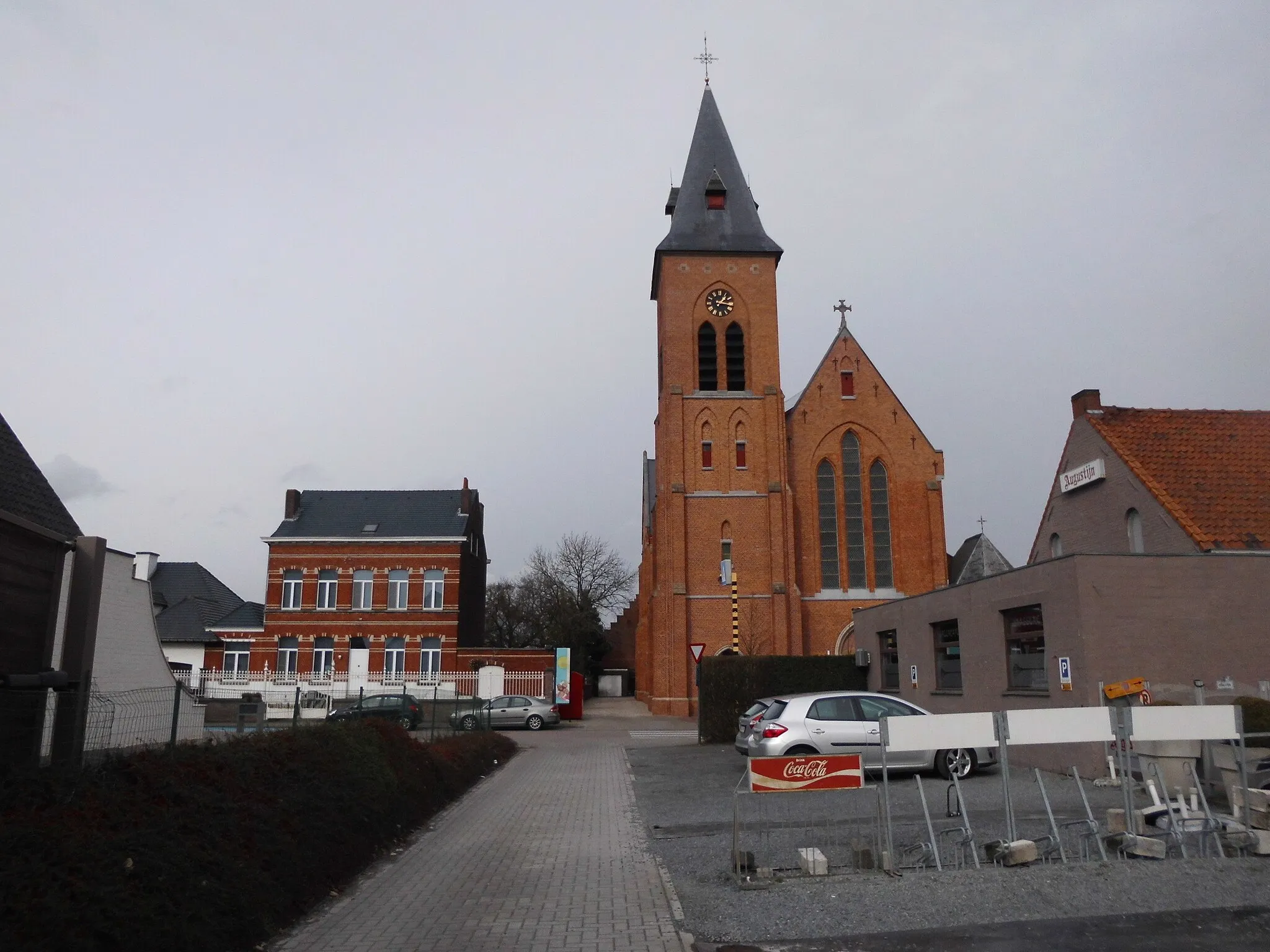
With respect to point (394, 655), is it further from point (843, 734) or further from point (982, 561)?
point (843, 734)

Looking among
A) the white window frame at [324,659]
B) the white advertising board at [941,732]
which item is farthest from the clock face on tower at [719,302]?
the white advertising board at [941,732]

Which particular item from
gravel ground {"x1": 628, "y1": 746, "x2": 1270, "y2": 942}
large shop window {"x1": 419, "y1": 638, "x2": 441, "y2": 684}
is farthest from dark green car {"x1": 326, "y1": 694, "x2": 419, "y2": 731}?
gravel ground {"x1": 628, "y1": 746, "x2": 1270, "y2": 942}

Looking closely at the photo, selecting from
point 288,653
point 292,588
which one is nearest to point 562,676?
point 288,653

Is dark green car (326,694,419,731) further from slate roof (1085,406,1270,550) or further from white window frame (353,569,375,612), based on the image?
slate roof (1085,406,1270,550)

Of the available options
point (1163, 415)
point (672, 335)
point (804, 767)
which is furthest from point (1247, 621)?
point (672, 335)

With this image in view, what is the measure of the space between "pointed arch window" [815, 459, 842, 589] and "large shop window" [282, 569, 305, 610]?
73.1 feet

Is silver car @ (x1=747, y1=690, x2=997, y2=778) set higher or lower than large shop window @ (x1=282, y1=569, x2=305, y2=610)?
lower

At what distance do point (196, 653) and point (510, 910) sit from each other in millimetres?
40920

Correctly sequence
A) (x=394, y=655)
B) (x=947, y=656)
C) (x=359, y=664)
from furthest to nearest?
(x=394, y=655), (x=359, y=664), (x=947, y=656)

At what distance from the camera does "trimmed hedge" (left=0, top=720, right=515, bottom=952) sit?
16.9 feet

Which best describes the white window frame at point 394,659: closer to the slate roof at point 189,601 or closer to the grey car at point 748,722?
the slate roof at point 189,601

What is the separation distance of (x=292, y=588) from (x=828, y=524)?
23103 millimetres

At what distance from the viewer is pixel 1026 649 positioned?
17.4 meters

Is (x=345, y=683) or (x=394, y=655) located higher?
(x=394, y=655)
